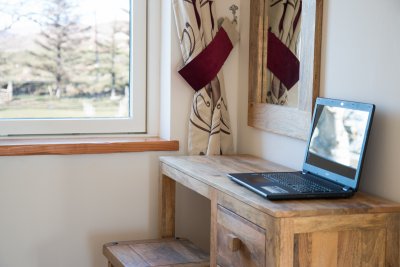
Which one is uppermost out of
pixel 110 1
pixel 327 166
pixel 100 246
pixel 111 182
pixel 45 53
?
pixel 110 1

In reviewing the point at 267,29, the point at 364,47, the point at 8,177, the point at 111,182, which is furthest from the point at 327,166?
the point at 8,177

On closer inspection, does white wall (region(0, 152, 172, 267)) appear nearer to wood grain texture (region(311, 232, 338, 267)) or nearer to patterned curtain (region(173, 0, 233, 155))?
patterned curtain (region(173, 0, 233, 155))

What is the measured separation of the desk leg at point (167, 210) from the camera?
9.53ft

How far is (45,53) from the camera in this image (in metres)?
2.96

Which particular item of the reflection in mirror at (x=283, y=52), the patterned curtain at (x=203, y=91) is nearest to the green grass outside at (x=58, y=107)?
the patterned curtain at (x=203, y=91)

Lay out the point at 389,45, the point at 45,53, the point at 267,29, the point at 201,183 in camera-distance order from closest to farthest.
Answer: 1. the point at 389,45
2. the point at 201,183
3. the point at 267,29
4. the point at 45,53

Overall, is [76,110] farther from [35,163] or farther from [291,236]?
[291,236]

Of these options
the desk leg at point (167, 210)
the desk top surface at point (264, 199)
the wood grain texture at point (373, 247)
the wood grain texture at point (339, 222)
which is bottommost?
the desk leg at point (167, 210)

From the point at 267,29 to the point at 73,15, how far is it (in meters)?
0.83

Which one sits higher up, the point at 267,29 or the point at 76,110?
the point at 267,29

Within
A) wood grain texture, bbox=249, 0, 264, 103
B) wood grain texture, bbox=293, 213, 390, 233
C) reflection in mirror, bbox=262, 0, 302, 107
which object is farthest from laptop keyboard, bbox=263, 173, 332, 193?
wood grain texture, bbox=249, 0, 264, 103

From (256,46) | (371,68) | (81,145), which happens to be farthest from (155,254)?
(371,68)

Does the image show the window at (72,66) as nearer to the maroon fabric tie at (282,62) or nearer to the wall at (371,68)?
the maroon fabric tie at (282,62)

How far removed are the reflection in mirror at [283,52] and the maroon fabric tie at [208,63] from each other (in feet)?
0.76
